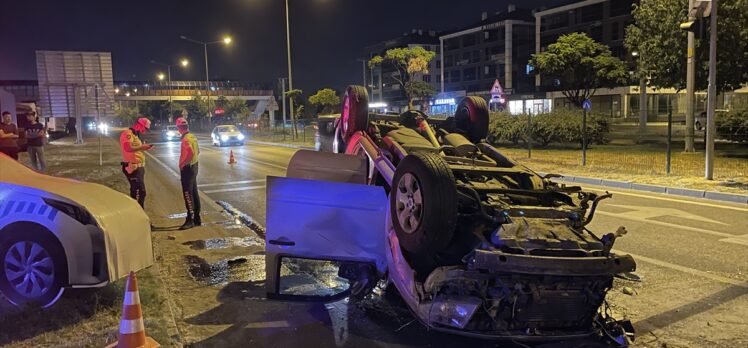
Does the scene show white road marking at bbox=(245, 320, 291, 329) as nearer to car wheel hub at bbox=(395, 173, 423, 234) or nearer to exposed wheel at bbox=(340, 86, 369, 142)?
car wheel hub at bbox=(395, 173, 423, 234)

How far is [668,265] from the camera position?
21.3ft

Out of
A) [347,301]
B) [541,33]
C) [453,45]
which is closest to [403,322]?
[347,301]

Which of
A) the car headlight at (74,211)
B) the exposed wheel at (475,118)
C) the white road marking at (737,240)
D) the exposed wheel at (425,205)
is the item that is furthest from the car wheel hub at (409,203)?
the white road marking at (737,240)

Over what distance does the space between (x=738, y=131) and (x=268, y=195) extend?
62.5 feet

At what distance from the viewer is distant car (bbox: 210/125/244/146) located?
34156mm

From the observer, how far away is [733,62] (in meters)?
19.8

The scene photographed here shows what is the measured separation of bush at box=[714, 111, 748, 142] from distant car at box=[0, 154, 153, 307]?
754 inches

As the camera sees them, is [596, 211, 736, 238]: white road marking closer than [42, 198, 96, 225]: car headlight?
No

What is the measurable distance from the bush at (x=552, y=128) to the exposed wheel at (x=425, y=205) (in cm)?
1956

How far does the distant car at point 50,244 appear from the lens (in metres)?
4.83

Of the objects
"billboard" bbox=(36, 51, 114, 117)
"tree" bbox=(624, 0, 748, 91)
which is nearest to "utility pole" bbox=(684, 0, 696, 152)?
"tree" bbox=(624, 0, 748, 91)

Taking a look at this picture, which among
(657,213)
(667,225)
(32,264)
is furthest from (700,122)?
(32,264)

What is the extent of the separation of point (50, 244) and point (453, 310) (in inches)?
131

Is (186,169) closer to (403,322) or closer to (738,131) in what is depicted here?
(403,322)
